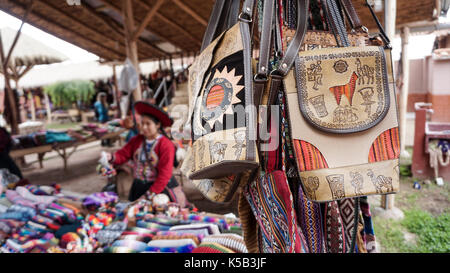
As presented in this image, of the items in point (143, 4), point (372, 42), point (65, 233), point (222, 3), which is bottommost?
point (65, 233)

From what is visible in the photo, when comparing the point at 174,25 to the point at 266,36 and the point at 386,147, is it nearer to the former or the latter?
the point at 266,36

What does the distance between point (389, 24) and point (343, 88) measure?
1.59 meters

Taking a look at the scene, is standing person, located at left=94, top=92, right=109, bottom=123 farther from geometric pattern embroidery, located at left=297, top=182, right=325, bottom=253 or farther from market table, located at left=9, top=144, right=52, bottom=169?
geometric pattern embroidery, located at left=297, top=182, right=325, bottom=253

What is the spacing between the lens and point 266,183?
0.80 m

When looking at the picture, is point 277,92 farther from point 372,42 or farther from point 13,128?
point 13,128

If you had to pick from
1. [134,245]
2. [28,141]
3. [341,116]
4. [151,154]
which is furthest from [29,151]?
[341,116]

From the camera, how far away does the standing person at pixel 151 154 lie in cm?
285

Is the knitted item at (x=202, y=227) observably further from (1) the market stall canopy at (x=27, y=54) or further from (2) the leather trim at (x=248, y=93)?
(1) the market stall canopy at (x=27, y=54)

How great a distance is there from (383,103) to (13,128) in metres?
8.48

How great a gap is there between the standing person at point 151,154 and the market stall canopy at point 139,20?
0.80m

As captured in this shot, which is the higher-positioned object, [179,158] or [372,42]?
[372,42]

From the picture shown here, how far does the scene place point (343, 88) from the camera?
0.69 metres

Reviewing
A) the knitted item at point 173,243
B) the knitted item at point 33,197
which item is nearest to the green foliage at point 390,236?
the knitted item at point 173,243

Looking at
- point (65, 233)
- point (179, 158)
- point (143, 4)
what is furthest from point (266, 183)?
point (143, 4)
